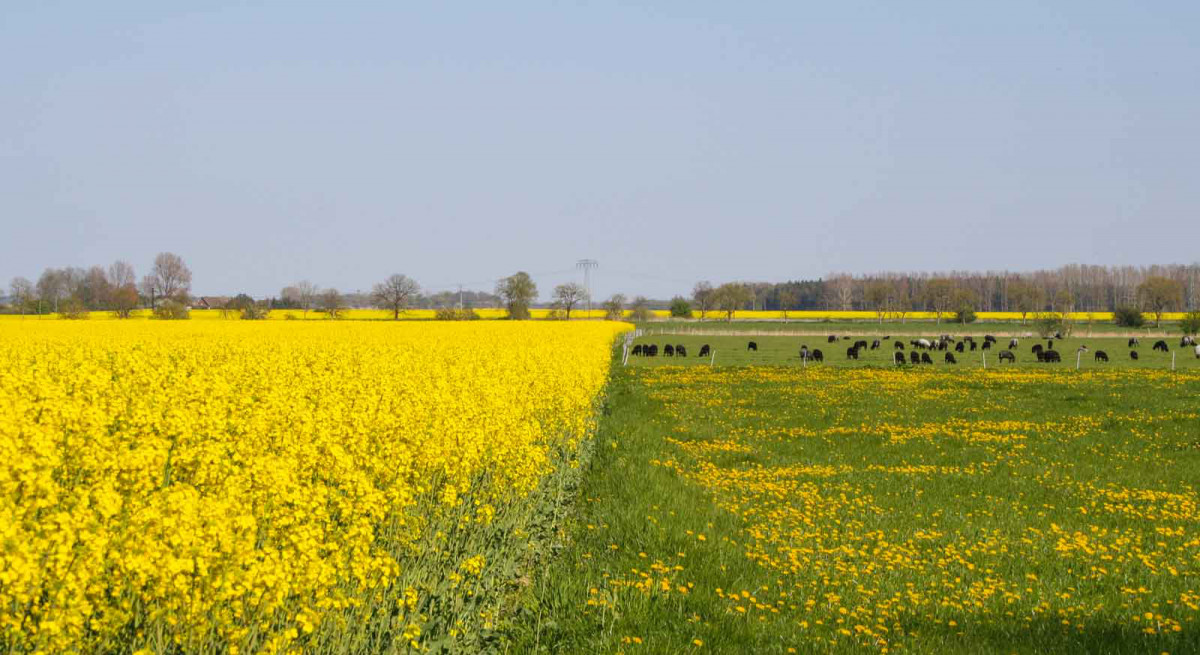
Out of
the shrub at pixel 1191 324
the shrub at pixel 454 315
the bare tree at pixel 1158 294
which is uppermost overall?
the bare tree at pixel 1158 294

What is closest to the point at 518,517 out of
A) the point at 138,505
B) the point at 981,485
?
the point at 138,505

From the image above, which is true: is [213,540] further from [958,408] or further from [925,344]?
[925,344]

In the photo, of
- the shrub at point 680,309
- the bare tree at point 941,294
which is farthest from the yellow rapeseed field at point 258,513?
the bare tree at point 941,294

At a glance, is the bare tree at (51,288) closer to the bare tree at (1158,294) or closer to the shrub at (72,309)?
the shrub at (72,309)

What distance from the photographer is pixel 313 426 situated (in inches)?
309

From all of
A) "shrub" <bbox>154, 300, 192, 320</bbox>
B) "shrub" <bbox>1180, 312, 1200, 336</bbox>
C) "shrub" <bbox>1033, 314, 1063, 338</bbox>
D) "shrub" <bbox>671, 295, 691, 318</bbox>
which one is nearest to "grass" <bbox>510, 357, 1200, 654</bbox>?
"shrub" <bbox>154, 300, 192, 320</bbox>

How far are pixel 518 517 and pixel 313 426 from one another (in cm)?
254

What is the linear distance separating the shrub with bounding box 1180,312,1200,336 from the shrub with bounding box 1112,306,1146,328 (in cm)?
1565

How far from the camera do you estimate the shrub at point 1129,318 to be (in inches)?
4021

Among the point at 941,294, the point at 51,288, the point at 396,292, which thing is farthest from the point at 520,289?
the point at 941,294

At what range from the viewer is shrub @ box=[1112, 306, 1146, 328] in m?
102

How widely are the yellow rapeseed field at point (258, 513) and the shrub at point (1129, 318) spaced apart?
107936mm

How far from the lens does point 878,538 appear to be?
1157 cm

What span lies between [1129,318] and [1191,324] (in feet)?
59.5
